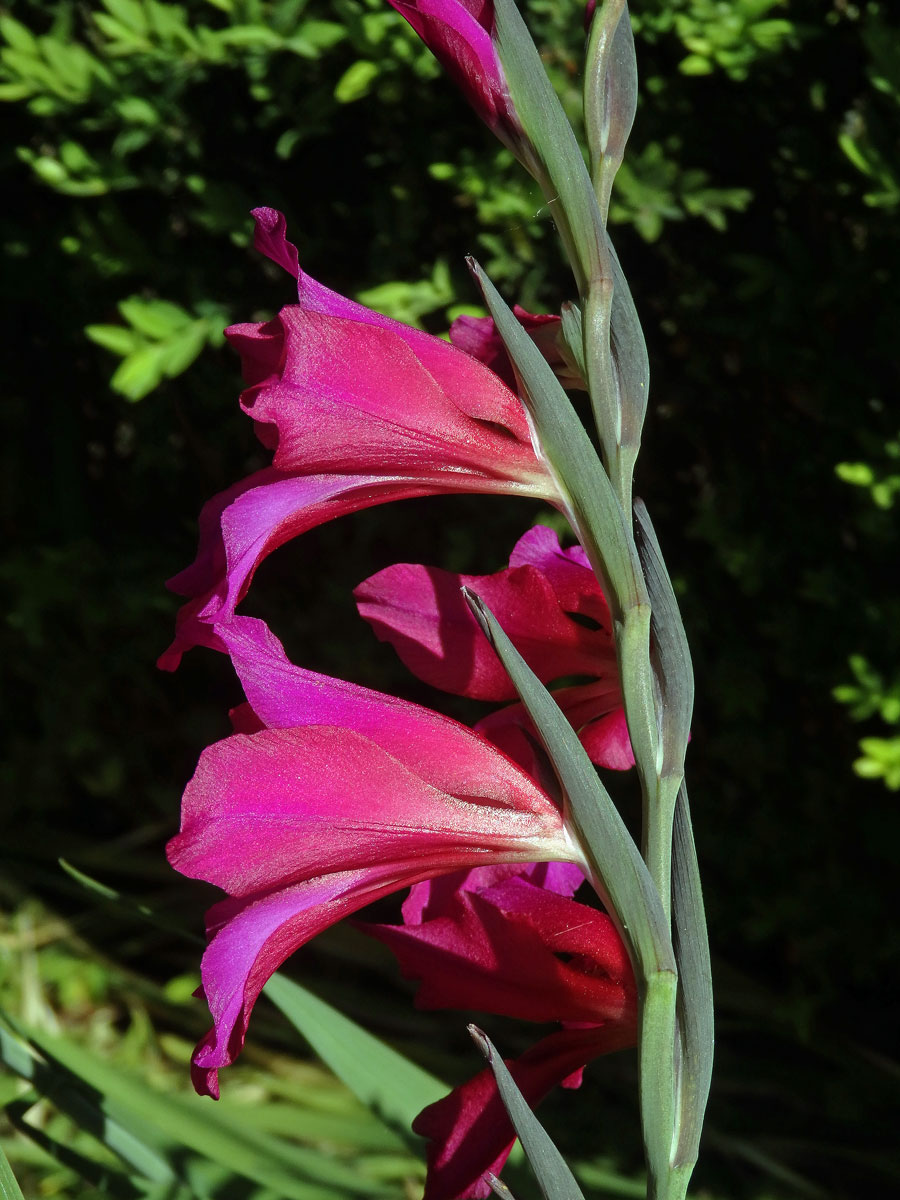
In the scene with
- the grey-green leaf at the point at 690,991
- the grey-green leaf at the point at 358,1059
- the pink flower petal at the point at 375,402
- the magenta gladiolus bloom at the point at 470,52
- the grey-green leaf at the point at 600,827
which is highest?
the magenta gladiolus bloom at the point at 470,52

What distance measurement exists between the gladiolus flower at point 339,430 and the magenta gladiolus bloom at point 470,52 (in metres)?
0.10

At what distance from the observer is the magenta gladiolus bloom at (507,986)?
54 cm

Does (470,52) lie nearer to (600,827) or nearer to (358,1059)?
(600,827)

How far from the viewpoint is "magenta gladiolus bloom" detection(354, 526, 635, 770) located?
586mm

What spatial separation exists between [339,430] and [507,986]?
27 cm

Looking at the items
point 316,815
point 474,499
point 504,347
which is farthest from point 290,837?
point 474,499

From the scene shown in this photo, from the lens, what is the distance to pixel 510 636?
23.4 inches

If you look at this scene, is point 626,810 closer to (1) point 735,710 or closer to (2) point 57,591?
(1) point 735,710

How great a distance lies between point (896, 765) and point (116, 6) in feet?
4.09

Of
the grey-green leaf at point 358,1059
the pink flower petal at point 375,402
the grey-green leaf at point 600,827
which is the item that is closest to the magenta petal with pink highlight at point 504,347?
the pink flower petal at point 375,402

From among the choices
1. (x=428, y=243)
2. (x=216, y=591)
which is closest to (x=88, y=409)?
(x=428, y=243)

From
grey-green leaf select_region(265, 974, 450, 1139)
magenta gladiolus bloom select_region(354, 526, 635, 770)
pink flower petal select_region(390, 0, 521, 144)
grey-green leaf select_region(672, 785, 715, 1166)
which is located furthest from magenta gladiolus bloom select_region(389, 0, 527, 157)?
grey-green leaf select_region(265, 974, 450, 1139)

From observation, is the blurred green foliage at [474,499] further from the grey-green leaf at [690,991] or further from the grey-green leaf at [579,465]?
the grey-green leaf at [579,465]

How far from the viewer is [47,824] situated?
2.50 metres
